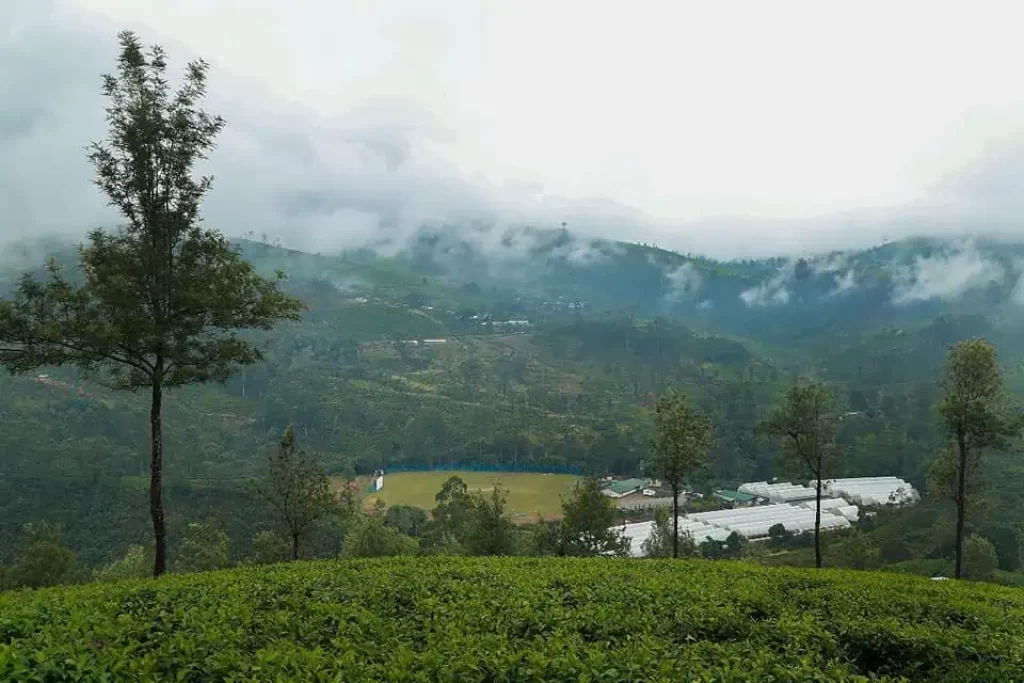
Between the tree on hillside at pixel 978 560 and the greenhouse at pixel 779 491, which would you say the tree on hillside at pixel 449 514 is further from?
the greenhouse at pixel 779 491

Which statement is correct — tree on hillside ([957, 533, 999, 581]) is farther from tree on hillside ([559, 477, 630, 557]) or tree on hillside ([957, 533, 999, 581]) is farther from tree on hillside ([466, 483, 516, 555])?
tree on hillside ([466, 483, 516, 555])

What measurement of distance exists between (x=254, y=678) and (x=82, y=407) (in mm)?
196319

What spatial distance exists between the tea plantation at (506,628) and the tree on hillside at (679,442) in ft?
51.8

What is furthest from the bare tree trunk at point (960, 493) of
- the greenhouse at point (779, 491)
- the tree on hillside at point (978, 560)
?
the greenhouse at point (779, 491)

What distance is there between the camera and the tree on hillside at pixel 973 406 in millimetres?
27031

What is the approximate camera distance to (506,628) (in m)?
9.95

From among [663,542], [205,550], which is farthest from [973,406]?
[205,550]

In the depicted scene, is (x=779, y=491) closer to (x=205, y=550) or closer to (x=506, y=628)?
(x=205, y=550)

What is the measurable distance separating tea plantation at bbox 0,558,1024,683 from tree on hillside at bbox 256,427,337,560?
12274 mm

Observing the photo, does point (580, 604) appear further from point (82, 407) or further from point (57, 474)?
point (82, 407)

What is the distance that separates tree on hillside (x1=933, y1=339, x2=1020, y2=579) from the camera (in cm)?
2703

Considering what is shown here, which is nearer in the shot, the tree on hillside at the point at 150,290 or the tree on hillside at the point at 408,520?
the tree on hillside at the point at 150,290

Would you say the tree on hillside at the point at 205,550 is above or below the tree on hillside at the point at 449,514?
above

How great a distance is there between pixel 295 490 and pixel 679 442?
62.7ft
